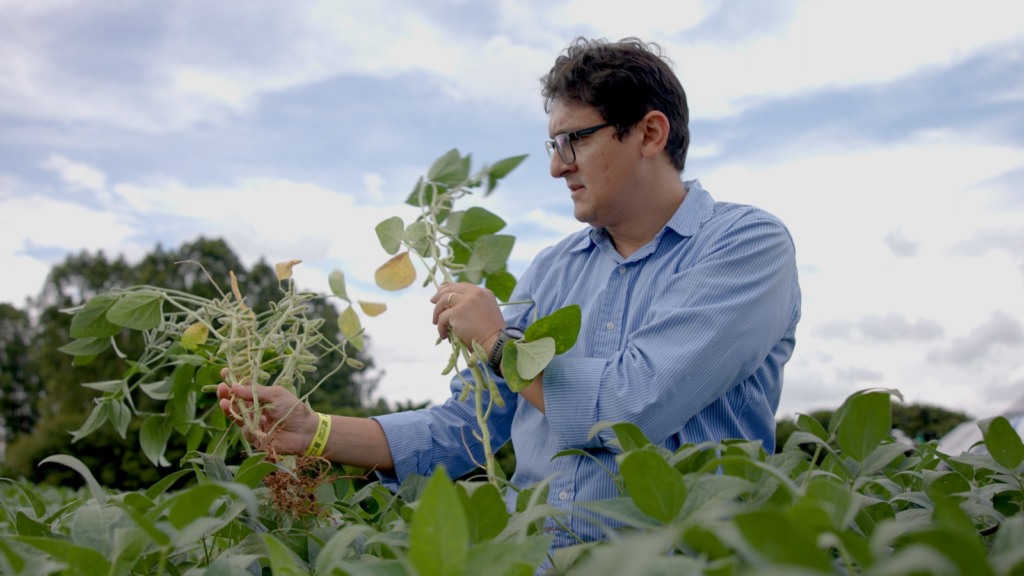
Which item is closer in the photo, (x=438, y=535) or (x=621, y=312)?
(x=438, y=535)

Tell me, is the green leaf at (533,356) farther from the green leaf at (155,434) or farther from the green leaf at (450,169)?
the green leaf at (155,434)

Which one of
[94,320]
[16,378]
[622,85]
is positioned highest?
[622,85]

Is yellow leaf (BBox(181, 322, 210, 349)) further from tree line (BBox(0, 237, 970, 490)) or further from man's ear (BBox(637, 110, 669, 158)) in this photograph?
tree line (BBox(0, 237, 970, 490))

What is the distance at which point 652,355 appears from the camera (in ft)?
5.97

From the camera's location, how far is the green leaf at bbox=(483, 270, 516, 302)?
2189 mm

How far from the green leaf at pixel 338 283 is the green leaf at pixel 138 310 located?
40 cm

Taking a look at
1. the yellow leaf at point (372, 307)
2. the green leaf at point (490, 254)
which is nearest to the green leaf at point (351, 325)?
the yellow leaf at point (372, 307)

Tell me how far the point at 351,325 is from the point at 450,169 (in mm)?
474

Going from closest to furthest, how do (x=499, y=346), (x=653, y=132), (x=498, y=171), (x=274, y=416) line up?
(x=499, y=346) < (x=274, y=416) < (x=498, y=171) < (x=653, y=132)

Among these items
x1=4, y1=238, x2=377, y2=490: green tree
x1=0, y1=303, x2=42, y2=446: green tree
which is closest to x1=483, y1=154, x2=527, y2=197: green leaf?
x1=4, y1=238, x2=377, y2=490: green tree

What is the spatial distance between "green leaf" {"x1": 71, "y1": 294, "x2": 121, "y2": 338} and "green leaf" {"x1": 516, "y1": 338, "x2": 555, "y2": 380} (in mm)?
1109

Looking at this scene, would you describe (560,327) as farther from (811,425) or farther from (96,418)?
(96,418)

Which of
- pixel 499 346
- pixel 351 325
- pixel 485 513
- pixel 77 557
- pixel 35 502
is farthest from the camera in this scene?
pixel 351 325

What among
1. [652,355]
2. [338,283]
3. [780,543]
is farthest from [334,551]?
[338,283]
